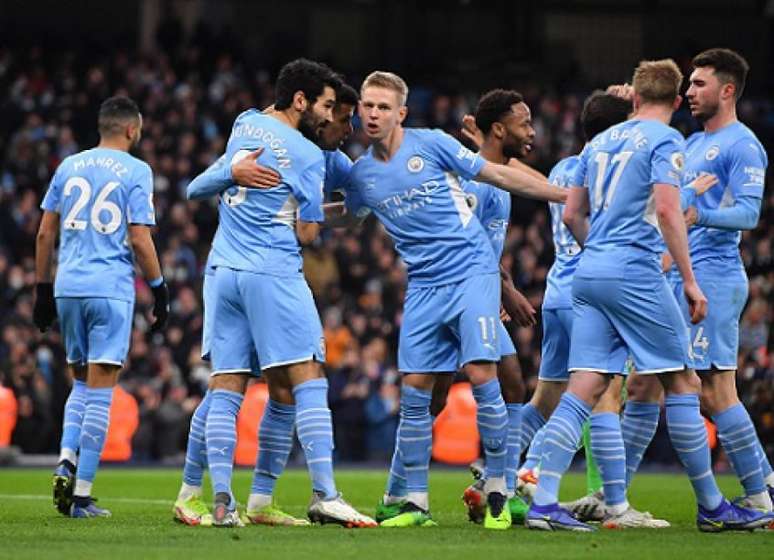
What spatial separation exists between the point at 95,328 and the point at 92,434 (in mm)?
732

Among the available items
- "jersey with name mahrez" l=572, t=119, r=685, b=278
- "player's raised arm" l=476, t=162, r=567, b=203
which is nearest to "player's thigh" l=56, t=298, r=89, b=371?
"player's raised arm" l=476, t=162, r=567, b=203

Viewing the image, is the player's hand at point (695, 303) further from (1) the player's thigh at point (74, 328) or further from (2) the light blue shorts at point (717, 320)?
(1) the player's thigh at point (74, 328)

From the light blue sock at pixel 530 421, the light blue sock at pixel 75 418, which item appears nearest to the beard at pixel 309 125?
the light blue sock at pixel 530 421

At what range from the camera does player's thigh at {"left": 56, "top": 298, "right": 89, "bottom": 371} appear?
11664 millimetres

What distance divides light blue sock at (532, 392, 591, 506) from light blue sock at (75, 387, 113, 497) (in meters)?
3.34

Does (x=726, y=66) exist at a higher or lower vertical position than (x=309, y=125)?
higher

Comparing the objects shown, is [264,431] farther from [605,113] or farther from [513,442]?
[605,113]

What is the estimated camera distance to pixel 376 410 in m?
23.3

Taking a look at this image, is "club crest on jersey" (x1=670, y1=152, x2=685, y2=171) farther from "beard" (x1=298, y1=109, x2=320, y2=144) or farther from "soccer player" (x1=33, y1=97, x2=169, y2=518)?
"soccer player" (x1=33, y1=97, x2=169, y2=518)

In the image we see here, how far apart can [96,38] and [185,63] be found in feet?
12.3

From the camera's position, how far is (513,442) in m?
11.1

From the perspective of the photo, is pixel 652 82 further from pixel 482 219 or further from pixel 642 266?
pixel 482 219

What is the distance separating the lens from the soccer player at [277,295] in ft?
32.7

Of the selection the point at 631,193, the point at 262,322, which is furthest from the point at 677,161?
the point at 262,322
